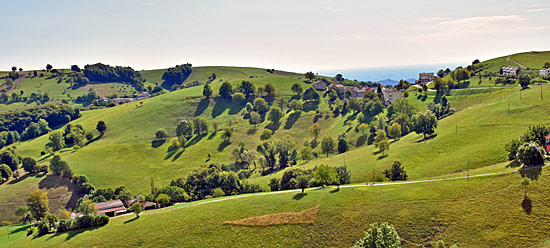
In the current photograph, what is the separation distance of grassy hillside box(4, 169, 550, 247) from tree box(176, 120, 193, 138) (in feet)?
295

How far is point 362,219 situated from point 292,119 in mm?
122724

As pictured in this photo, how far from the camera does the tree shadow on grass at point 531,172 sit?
179 feet

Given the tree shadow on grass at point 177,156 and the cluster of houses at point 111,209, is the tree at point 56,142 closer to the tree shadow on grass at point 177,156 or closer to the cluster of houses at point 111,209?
the tree shadow on grass at point 177,156

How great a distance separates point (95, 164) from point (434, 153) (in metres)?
126

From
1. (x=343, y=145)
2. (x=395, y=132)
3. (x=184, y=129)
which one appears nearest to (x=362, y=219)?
(x=395, y=132)

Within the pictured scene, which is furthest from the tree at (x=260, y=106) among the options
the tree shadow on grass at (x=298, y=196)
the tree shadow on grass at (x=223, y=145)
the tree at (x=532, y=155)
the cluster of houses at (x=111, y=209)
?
the tree at (x=532, y=155)

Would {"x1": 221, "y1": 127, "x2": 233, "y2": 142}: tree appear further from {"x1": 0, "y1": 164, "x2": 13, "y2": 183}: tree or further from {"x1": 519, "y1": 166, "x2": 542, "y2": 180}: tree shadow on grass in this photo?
{"x1": 519, "y1": 166, "x2": 542, "y2": 180}: tree shadow on grass

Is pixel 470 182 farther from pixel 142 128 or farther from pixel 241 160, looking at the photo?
pixel 142 128

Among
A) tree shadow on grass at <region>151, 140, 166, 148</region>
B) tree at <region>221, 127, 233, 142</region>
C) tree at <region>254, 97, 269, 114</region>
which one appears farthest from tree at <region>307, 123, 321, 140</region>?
tree shadow on grass at <region>151, 140, 166, 148</region>

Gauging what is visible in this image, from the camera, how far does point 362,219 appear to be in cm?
5622

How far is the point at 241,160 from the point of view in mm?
133500

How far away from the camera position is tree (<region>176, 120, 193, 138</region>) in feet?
522

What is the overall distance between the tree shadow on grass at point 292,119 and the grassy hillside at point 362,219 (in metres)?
99.6

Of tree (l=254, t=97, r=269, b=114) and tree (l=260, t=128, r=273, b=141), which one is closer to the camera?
tree (l=260, t=128, r=273, b=141)
